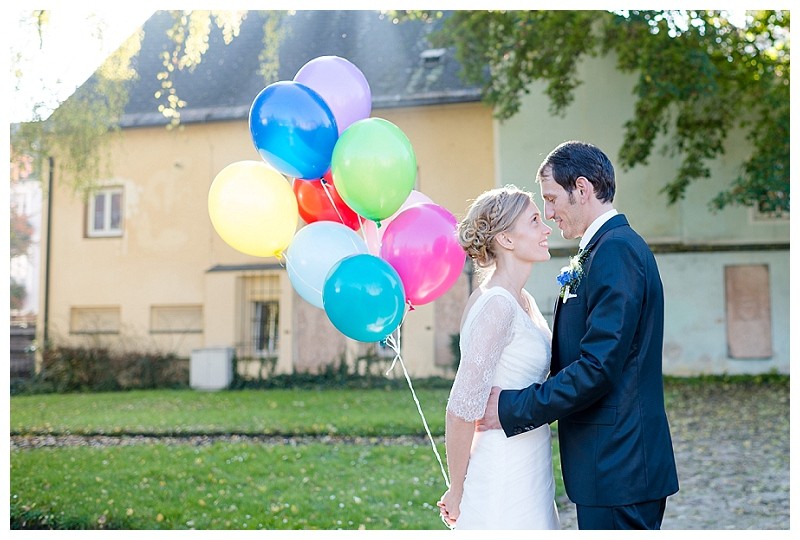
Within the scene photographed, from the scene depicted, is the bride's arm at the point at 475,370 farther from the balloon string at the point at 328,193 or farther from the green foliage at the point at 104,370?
the green foliage at the point at 104,370

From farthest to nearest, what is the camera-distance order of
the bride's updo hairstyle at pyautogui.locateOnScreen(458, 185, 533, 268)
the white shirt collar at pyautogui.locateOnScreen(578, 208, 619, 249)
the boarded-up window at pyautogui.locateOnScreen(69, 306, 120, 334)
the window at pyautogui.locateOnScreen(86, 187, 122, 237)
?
the window at pyautogui.locateOnScreen(86, 187, 122, 237) < the boarded-up window at pyautogui.locateOnScreen(69, 306, 120, 334) < the bride's updo hairstyle at pyautogui.locateOnScreen(458, 185, 533, 268) < the white shirt collar at pyautogui.locateOnScreen(578, 208, 619, 249)

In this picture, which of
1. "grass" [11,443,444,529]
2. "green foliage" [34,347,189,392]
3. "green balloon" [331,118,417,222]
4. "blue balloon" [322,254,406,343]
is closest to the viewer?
"blue balloon" [322,254,406,343]

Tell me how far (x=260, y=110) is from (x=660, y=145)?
13.3 metres

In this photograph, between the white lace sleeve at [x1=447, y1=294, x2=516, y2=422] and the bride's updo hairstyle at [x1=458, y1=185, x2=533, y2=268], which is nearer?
the white lace sleeve at [x1=447, y1=294, x2=516, y2=422]

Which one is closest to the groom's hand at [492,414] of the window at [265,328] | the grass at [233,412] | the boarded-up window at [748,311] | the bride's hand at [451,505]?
the bride's hand at [451,505]

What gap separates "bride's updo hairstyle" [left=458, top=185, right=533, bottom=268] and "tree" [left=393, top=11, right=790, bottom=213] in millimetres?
9345

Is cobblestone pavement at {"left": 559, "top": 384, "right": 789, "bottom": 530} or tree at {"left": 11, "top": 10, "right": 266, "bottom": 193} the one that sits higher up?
tree at {"left": 11, "top": 10, "right": 266, "bottom": 193}

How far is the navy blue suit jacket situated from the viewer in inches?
101

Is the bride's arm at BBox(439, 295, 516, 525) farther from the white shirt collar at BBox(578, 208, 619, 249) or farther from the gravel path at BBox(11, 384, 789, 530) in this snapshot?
the gravel path at BBox(11, 384, 789, 530)

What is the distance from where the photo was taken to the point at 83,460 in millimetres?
7914

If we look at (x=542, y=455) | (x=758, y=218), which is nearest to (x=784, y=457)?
(x=542, y=455)

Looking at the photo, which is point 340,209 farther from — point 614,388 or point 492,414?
point 614,388

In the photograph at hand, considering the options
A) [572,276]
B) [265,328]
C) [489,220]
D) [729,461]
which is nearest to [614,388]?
[572,276]

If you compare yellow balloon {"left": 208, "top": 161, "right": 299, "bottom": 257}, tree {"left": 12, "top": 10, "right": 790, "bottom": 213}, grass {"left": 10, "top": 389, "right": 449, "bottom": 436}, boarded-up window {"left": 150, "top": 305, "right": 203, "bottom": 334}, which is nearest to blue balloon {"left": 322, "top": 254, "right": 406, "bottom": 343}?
yellow balloon {"left": 208, "top": 161, "right": 299, "bottom": 257}
